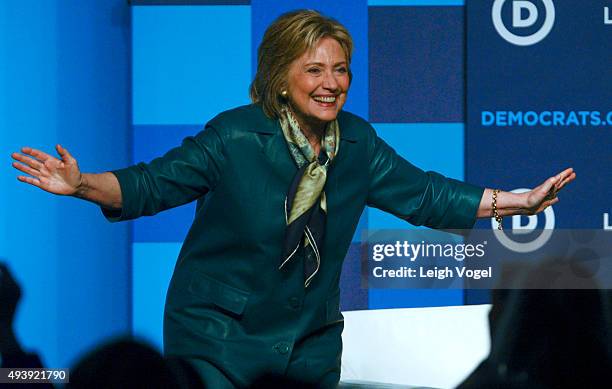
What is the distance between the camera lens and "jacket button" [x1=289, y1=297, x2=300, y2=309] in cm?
295

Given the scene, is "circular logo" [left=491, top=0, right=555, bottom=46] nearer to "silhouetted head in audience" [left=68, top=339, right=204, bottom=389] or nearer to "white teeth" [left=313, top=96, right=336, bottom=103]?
"white teeth" [left=313, top=96, right=336, bottom=103]

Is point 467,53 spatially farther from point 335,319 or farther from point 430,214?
point 335,319

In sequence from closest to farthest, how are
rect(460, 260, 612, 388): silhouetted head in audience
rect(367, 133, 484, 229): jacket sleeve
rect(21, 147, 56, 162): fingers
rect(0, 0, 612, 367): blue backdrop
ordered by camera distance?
rect(21, 147, 56, 162): fingers < rect(367, 133, 484, 229): jacket sleeve < rect(460, 260, 612, 388): silhouetted head in audience < rect(0, 0, 612, 367): blue backdrop

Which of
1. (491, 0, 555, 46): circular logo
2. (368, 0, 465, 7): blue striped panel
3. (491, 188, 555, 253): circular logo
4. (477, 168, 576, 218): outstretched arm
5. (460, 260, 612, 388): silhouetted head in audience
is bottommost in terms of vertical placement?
(460, 260, 612, 388): silhouetted head in audience

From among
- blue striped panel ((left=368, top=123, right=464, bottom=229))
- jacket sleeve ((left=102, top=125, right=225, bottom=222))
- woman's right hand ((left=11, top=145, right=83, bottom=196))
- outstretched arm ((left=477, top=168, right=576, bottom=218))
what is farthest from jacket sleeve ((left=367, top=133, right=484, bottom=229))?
blue striped panel ((left=368, top=123, right=464, bottom=229))

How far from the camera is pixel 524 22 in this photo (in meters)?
4.43

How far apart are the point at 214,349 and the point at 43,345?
167 cm

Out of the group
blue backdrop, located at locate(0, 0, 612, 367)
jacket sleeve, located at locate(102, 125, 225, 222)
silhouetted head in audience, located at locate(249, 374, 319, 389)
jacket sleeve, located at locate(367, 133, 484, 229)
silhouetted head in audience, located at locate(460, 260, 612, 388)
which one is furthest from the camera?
blue backdrop, located at locate(0, 0, 612, 367)

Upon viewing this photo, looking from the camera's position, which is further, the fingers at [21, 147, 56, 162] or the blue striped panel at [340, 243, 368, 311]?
the blue striped panel at [340, 243, 368, 311]

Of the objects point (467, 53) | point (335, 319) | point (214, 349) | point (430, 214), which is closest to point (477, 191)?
point (430, 214)

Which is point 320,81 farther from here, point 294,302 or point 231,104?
point 231,104

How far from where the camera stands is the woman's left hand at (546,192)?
10.2 feet

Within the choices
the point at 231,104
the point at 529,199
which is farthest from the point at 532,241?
the point at 529,199

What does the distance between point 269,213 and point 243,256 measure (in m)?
0.13
